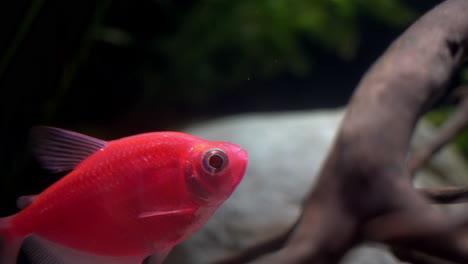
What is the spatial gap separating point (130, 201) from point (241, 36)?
3.90m

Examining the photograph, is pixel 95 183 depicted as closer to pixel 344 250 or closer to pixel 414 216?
pixel 344 250

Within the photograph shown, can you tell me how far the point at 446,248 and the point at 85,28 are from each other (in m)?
2.37

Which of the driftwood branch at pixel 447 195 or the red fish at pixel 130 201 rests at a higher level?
the driftwood branch at pixel 447 195

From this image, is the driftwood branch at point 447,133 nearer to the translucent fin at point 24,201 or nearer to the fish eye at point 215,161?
the fish eye at point 215,161

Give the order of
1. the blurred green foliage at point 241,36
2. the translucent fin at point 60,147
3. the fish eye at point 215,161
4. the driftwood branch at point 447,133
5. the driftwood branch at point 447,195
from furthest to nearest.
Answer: the blurred green foliage at point 241,36 < the driftwood branch at point 447,133 < the driftwood branch at point 447,195 < the translucent fin at point 60,147 < the fish eye at point 215,161

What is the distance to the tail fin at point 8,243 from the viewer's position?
1.06 m

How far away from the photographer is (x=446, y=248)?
61.9 inches

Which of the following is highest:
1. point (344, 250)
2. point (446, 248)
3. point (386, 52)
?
point (386, 52)

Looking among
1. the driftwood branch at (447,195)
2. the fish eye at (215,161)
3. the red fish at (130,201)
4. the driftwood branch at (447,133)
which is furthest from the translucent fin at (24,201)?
the driftwood branch at (447,133)

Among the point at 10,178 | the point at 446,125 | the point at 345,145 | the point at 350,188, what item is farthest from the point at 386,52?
the point at 10,178

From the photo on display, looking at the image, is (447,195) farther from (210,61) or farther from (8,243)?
(210,61)

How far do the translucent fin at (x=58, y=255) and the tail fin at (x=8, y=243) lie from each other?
0.05 meters

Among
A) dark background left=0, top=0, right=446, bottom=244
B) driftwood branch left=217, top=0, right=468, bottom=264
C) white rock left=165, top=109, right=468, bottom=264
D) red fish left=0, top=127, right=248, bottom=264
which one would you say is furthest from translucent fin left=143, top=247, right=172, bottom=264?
dark background left=0, top=0, right=446, bottom=244

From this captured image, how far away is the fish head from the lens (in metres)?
1.03
